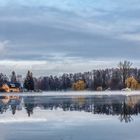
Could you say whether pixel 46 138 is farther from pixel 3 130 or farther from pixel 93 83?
pixel 93 83

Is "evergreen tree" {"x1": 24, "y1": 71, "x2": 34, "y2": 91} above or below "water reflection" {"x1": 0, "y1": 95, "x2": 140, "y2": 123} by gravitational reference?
above

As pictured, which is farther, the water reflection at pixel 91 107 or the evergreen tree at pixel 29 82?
the evergreen tree at pixel 29 82

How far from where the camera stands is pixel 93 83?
195m

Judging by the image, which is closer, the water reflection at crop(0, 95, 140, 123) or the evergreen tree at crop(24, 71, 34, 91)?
the water reflection at crop(0, 95, 140, 123)

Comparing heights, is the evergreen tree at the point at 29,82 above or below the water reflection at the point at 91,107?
above

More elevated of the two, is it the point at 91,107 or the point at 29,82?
the point at 29,82

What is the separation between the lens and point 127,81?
6831 inches

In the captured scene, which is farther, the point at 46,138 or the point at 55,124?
the point at 55,124

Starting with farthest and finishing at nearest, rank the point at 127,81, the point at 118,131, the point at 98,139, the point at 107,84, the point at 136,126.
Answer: the point at 107,84
the point at 127,81
the point at 136,126
the point at 118,131
the point at 98,139

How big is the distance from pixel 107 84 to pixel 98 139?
6623 inches

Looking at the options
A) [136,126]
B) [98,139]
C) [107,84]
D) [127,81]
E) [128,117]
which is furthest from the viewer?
[107,84]

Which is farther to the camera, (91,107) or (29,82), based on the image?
(29,82)

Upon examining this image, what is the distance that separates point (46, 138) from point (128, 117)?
11593 mm

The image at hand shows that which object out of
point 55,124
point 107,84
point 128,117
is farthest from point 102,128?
point 107,84
